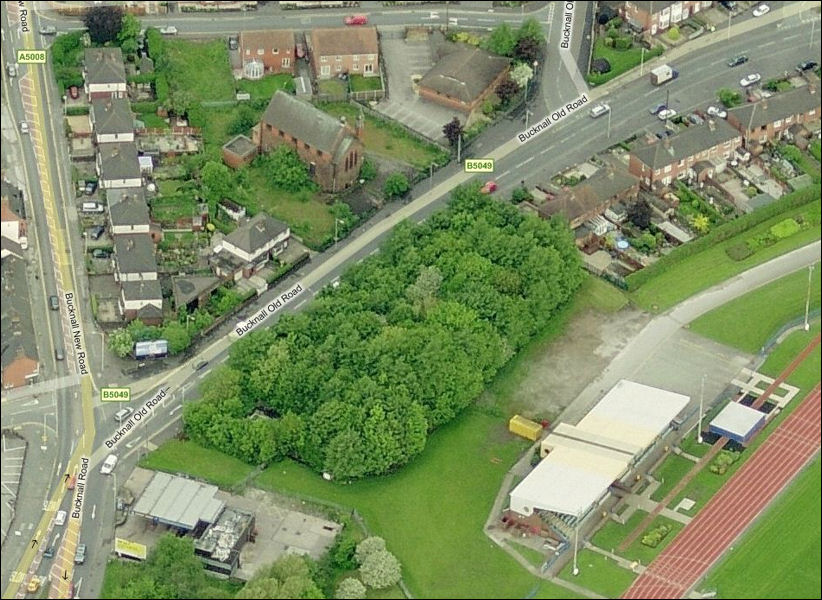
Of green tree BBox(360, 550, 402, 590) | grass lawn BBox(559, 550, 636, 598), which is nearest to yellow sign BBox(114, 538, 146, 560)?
green tree BBox(360, 550, 402, 590)

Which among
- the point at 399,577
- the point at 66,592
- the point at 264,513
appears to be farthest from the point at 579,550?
the point at 66,592

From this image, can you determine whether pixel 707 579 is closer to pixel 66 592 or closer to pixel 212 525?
pixel 212 525

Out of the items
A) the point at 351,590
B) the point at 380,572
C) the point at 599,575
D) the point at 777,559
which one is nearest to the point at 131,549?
the point at 351,590

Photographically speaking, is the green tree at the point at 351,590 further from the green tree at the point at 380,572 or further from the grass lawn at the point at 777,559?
the grass lawn at the point at 777,559

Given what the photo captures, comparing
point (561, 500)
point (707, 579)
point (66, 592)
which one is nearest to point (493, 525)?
point (561, 500)

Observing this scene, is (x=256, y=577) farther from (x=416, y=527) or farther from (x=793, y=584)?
(x=793, y=584)
